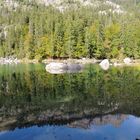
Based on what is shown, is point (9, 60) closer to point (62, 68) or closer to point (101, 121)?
point (62, 68)

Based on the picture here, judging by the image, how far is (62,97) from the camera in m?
44.7

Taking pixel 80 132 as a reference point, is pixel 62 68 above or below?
below

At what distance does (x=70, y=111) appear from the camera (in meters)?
36.0

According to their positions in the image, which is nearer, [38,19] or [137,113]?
[137,113]

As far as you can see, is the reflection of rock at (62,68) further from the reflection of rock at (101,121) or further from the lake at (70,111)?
the reflection of rock at (101,121)

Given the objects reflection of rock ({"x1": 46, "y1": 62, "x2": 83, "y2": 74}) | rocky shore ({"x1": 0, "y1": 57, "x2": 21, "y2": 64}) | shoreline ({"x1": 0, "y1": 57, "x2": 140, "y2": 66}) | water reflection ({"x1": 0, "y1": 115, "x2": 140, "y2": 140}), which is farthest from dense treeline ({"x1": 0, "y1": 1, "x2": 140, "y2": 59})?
water reflection ({"x1": 0, "y1": 115, "x2": 140, "y2": 140})

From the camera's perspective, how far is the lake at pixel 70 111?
28.0m

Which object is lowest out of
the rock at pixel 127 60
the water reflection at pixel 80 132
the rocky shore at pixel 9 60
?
the rocky shore at pixel 9 60

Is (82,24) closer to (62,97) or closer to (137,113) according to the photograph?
(62,97)

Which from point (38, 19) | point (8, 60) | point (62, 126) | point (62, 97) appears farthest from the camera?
point (38, 19)

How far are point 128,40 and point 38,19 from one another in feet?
156

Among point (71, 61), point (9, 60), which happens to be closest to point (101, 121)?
point (71, 61)

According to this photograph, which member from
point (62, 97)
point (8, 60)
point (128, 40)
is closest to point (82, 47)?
point (128, 40)

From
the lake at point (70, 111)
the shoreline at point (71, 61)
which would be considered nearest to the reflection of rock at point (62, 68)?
the shoreline at point (71, 61)
